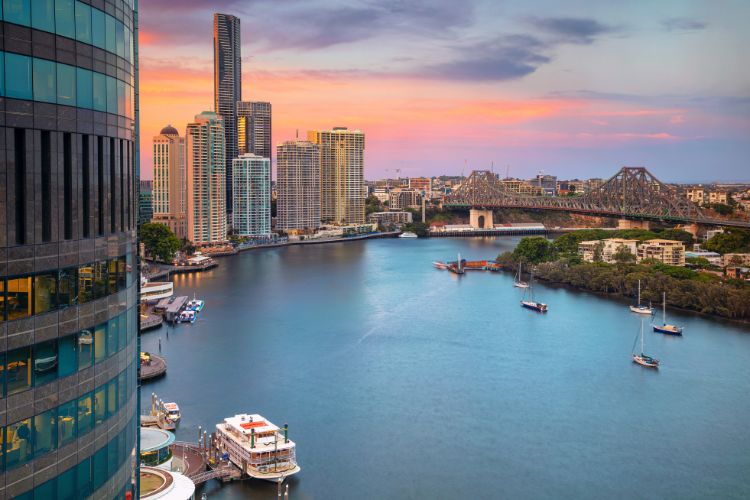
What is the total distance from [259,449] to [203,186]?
107 feet

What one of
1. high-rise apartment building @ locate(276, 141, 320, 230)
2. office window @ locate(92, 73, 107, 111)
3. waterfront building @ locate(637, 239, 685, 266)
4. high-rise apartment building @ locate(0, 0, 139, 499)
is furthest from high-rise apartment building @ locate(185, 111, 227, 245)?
office window @ locate(92, 73, 107, 111)

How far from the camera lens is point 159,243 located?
33.6m

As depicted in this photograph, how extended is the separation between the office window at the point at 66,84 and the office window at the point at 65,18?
5.5 inches

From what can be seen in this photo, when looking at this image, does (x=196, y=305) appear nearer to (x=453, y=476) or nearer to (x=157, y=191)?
(x=453, y=476)

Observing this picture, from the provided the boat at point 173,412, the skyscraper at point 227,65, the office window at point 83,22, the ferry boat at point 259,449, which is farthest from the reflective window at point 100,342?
the skyscraper at point 227,65

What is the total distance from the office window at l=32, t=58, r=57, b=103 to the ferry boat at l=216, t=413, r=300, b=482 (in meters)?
7.53

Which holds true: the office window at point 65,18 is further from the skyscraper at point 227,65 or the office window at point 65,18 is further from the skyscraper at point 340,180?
the skyscraper at point 227,65

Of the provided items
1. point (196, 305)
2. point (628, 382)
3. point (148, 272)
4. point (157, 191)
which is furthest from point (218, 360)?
point (157, 191)

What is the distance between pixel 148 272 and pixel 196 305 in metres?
8.71

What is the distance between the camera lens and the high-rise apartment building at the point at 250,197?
47.9 meters

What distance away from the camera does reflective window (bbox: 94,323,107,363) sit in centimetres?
371

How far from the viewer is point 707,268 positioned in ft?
98.3

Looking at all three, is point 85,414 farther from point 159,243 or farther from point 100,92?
point 159,243

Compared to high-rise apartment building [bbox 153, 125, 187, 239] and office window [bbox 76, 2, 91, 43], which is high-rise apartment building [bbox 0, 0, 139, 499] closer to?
office window [bbox 76, 2, 91, 43]
